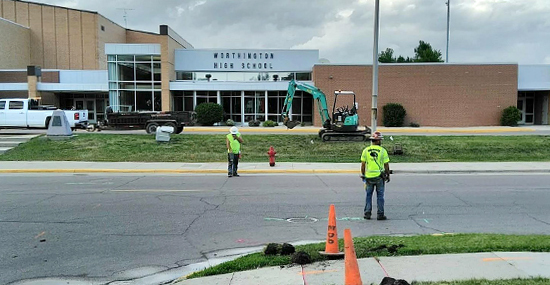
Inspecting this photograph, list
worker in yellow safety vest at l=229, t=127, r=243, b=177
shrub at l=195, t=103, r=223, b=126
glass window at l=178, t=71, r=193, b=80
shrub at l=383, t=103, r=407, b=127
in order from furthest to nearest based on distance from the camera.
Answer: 1. glass window at l=178, t=71, r=193, b=80
2. shrub at l=195, t=103, r=223, b=126
3. shrub at l=383, t=103, r=407, b=127
4. worker in yellow safety vest at l=229, t=127, r=243, b=177

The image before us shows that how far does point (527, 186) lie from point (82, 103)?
39144mm

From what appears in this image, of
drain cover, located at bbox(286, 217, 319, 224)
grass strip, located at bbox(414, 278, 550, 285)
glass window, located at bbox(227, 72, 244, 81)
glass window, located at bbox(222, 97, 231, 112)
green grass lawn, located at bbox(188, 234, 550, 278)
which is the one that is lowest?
drain cover, located at bbox(286, 217, 319, 224)

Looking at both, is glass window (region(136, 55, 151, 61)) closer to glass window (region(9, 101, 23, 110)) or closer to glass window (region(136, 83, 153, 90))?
glass window (region(136, 83, 153, 90))

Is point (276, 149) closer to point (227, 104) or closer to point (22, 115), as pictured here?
point (22, 115)

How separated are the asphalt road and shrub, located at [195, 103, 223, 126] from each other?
2206 centimetres

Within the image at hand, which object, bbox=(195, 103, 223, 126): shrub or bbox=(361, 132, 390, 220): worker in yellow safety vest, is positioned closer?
bbox=(361, 132, 390, 220): worker in yellow safety vest

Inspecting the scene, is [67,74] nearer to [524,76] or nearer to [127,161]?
[127,161]

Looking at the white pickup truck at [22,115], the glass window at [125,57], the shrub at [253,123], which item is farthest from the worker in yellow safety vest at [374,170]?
the glass window at [125,57]

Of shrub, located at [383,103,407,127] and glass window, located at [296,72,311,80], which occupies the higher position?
glass window, located at [296,72,311,80]

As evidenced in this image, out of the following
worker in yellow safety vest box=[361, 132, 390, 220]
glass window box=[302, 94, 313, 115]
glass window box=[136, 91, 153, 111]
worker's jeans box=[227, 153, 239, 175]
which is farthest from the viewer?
glass window box=[302, 94, 313, 115]

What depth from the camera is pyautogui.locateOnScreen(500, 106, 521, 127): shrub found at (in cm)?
3491

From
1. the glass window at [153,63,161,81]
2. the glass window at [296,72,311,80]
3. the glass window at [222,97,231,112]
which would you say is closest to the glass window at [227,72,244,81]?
the glass window at [222,97,231,112]

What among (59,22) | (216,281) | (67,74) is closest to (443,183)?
(216,281)

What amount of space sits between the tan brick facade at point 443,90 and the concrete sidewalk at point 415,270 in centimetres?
3109
